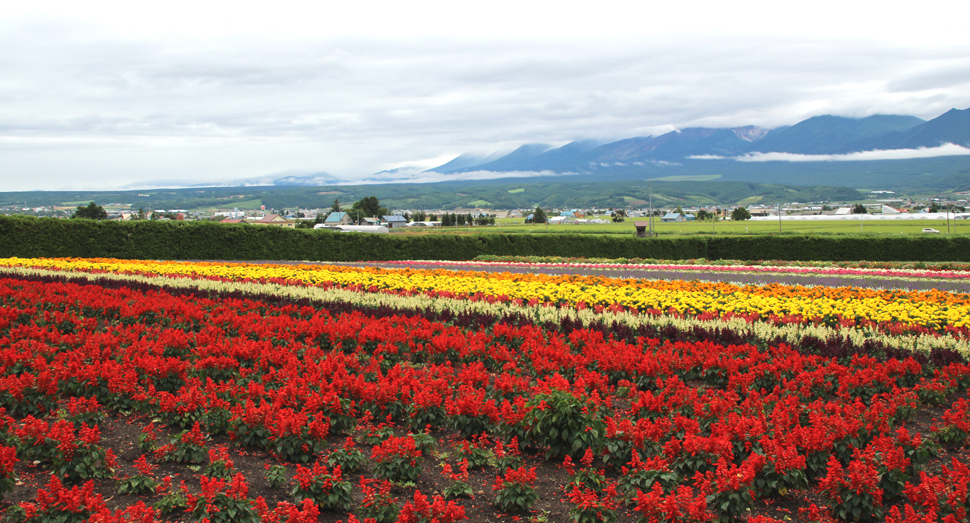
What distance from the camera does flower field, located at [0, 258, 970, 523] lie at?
460 cm

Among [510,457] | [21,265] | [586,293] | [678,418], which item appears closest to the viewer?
[510,457]

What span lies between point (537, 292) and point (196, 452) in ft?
31.2

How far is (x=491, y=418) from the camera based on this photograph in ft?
19.8

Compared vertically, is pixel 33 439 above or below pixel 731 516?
above

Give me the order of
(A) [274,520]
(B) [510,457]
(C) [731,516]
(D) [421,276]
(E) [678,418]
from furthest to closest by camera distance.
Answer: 1. (D) [421,276]
2. (E) [678,418]
3. (B) [510,457]
4. (C) [731,516]
5. (A) [274,520]

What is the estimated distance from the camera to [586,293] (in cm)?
1366

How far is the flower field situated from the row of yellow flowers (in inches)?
9.5

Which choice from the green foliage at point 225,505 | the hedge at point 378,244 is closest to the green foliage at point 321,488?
the green foliage at point 225,505

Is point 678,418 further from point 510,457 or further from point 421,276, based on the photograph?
point 421,276

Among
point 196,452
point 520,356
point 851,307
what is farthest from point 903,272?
point 196,452

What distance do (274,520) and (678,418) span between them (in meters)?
3.56

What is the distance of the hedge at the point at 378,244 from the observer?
27.8 meters

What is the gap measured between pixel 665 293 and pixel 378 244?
1018 inches

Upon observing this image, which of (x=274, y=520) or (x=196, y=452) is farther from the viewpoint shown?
(x=196, y=452)
